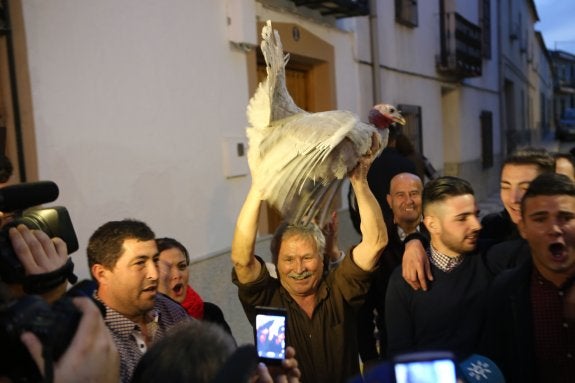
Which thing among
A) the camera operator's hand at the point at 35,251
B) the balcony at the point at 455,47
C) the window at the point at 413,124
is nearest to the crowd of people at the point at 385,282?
the camera operator's hand at the point at 35,251

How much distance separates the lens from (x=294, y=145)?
188 cm

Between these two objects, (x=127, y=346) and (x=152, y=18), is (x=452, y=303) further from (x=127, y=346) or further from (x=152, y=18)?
(x=152, y=18)

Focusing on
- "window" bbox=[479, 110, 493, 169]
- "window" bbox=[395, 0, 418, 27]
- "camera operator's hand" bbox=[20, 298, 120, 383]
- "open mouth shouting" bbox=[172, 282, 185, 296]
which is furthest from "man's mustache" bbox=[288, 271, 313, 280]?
"window" bbox=[479, 110, 493, 169]

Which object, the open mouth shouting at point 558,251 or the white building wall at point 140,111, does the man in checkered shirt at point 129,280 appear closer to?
the white building wall at point 140,111

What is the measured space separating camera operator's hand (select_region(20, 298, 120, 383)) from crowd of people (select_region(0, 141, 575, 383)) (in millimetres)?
157

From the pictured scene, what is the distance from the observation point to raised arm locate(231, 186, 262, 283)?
2166 mm

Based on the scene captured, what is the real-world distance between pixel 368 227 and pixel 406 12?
295 inches

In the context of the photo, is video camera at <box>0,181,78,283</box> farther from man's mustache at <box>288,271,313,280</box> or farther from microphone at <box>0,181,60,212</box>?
man's mustache at <box>288,271,313,280</box>

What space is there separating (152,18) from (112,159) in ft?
3.60

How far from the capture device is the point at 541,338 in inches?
68.8

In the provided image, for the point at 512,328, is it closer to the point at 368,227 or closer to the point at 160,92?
the point at 368,227

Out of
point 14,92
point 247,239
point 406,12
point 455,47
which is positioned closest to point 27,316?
point 247,239

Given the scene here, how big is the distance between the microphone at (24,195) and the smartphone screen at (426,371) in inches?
40.9

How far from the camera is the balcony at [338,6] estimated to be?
18.5ft
